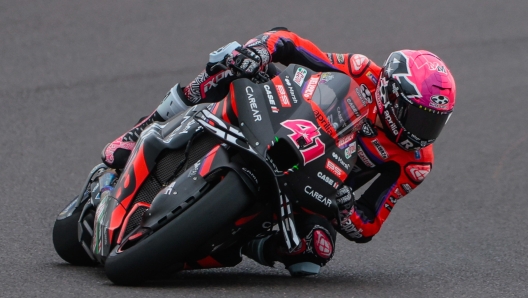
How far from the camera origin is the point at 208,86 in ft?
16.6

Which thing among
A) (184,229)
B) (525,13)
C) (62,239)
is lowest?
(525,13)

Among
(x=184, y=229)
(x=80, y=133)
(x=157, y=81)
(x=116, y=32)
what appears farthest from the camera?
(x=116, y=32)

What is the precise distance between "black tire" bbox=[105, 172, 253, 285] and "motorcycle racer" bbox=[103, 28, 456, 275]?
49cm

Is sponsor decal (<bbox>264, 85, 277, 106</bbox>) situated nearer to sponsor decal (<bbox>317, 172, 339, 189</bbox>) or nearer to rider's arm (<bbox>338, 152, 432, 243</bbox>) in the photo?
sponsor decal (<bbox>317, 172, 339, 189</bbox>)

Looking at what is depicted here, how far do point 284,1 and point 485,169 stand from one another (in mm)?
5328

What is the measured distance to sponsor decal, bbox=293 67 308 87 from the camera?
14.8ft

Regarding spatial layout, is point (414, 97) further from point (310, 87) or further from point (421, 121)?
point (310, 87)

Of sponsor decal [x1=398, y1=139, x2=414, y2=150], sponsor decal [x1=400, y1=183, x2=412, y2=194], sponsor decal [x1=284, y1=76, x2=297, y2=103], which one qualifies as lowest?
sponsor decal [x1=400, y1=183, x2=412, y2=194]

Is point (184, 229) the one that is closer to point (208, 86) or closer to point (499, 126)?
point (208, 86)

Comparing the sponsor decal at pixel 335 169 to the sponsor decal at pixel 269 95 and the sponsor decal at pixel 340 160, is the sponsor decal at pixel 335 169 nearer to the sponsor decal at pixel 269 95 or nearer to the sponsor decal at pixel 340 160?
the sponsor decal at pixel 340 160

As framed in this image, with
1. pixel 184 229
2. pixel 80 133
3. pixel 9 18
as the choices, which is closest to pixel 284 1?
pixel 9 18

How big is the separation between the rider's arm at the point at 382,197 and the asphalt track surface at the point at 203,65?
0.85 ft

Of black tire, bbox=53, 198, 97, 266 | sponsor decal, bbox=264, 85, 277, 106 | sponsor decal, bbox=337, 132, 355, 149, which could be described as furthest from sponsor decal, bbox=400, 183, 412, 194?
black tire, bbox=53, 198, 97, 266

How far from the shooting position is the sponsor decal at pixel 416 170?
521cm
